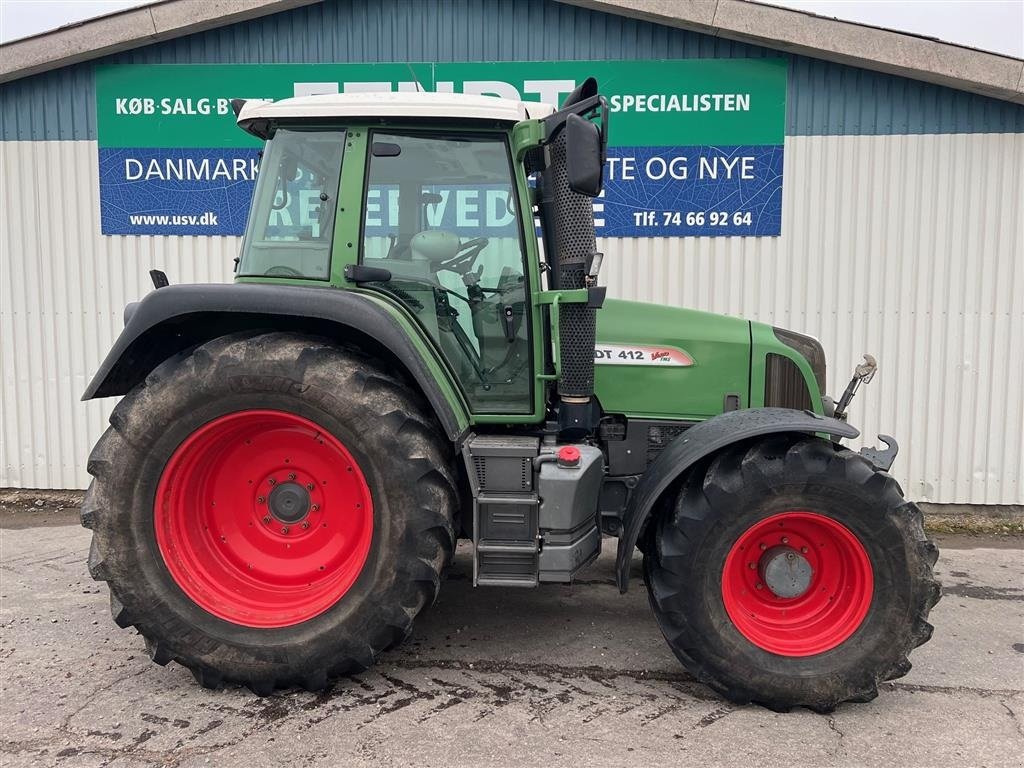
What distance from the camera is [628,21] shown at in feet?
19.5

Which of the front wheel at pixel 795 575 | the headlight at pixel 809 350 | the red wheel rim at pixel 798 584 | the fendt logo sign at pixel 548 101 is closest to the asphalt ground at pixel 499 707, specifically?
the front wheel at pixel 795 575

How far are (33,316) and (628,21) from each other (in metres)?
5.37

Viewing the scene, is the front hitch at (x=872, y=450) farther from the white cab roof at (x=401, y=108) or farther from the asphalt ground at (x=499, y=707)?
the white cab roof at (x=401, y=108)

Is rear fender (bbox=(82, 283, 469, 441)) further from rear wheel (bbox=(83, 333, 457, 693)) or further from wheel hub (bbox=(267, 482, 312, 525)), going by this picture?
wheel hub (bbox=(267, 482, 312, 525))

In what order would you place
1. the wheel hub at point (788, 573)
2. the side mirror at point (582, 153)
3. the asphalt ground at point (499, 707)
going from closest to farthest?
the asphalt ground at point (499, 707) → the side mirror at point (582, 153) → the wheel hub at point (788, 573)

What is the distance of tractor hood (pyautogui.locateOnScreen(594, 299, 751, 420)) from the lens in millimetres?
3742

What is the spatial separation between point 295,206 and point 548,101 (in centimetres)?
324

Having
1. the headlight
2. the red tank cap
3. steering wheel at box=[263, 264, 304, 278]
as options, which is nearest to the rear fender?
steering wheel at box=[263, 264, 304, 278]

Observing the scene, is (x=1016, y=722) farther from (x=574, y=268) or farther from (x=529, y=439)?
(x=574, y=268)

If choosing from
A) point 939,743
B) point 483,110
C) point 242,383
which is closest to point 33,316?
point 242,383

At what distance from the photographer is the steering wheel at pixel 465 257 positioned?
3.35 metres

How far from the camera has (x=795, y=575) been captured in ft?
10.4

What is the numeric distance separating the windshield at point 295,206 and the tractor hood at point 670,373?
1386 mm

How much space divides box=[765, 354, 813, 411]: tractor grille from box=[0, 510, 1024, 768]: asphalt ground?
1.29m
